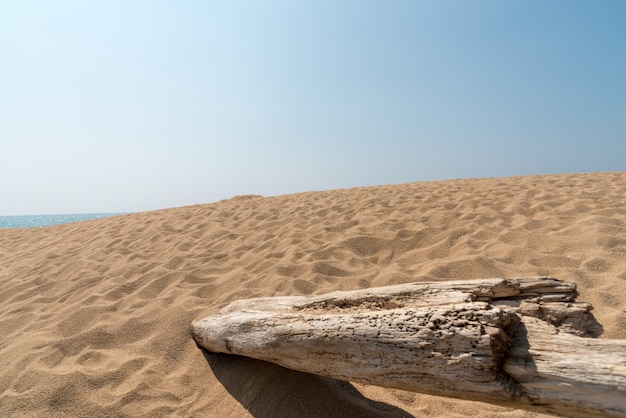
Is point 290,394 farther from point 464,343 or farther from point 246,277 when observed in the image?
point 246,277

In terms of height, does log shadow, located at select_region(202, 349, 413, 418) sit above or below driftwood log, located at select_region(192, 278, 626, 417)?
below

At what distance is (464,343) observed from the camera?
4.17ft

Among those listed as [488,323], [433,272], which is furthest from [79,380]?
[433,272]

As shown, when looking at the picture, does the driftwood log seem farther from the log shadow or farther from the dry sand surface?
the dry sand surface

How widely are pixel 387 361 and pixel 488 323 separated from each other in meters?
0.43

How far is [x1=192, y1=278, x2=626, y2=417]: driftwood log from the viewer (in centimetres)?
112

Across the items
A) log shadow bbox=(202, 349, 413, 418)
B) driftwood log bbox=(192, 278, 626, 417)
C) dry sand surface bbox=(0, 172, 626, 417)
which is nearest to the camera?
driftwood log bbox=(192, 278, 626, 417)

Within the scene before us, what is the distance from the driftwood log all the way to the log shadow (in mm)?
246

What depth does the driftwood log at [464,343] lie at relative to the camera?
112cm

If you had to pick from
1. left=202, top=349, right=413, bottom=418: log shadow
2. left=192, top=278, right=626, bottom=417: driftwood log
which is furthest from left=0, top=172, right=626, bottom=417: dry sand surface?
left=192, top=278, right=626, bottom=417: driftwood log

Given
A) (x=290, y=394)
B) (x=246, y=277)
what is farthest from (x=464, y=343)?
(x=246, y=277)

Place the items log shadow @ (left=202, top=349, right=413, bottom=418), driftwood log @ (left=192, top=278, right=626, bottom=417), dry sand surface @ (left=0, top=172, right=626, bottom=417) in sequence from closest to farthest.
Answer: driftwood log @ (left=192, top=278, right=626, bottom=417), log shadow @ (left=202, top=349, right=413, bottom=418), dry sand surface @ (left=0, top=172, right=626, bottom=417)

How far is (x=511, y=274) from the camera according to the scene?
9.71ft

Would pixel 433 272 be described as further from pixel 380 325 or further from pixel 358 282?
pixel 380 325
